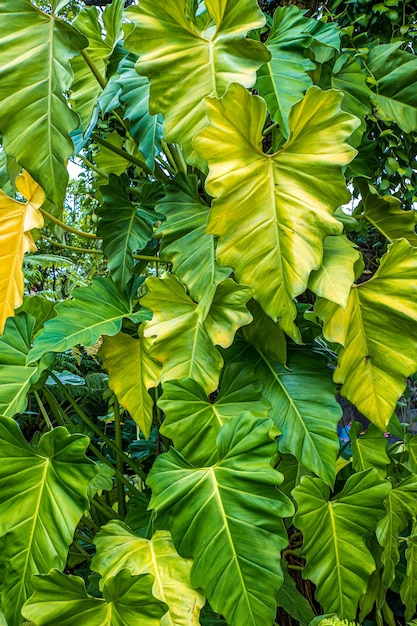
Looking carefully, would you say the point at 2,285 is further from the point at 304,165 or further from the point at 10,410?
the point at 304,165

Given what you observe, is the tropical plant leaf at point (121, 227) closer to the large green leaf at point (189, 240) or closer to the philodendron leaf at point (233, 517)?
the large green leaf at point (189, 240)

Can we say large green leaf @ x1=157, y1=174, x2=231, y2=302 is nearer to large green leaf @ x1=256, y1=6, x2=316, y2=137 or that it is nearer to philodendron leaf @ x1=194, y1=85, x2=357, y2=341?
philodendron leaf @ x1=194, y1=85, x2=357, y2=341

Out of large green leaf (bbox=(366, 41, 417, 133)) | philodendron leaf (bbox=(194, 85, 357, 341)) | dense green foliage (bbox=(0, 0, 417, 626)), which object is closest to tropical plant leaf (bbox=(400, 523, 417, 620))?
dense green foliage (bbox=(0, 0, 417, 626))

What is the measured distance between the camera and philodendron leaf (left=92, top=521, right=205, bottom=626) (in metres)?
0.75

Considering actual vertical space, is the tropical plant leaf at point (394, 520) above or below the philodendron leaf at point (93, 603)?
below

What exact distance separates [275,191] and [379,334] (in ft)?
0.99

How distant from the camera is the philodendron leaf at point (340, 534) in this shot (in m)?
0.83

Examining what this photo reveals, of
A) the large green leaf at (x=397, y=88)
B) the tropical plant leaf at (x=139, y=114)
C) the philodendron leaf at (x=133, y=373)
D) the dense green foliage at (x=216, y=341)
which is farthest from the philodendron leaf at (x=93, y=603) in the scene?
the large green leaf at (x=397, y=88)

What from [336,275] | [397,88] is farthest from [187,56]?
[397,88]

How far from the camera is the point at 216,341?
2.83ft

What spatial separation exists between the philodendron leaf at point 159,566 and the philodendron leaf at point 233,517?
0.21 ft

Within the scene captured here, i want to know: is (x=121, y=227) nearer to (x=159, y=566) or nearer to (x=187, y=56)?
(x=187, y=56)

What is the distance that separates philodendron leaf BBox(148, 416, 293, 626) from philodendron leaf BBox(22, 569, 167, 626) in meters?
0.07

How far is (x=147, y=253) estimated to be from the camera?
1291 mm
